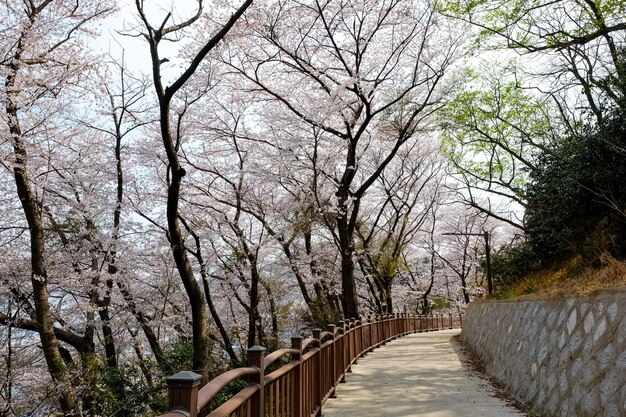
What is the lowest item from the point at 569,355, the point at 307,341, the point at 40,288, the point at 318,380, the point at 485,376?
the point at 485,376

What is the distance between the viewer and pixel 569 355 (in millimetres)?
5137

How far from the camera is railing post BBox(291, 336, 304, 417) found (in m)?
4.54

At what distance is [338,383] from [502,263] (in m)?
9.89

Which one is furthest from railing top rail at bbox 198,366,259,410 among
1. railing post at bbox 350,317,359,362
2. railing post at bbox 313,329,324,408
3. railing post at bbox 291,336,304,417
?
railing post at bbox 350,317,359,362

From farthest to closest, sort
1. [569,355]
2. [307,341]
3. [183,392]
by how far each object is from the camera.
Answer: [307,341]
[569,355]
[183,392]

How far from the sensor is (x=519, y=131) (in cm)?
1731

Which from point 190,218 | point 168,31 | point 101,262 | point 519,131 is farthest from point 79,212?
point 519,131

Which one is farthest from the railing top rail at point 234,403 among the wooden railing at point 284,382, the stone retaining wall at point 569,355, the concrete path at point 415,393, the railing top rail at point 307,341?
the concrete path at point 415,393

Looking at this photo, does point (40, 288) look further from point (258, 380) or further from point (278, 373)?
point (258, 380)

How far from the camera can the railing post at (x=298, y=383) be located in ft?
14.9

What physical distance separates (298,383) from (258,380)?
4.91ft

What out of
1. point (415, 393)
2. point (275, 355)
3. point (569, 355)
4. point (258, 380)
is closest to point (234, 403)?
point (258, 380)

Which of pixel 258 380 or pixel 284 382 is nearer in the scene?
pixel 258 380

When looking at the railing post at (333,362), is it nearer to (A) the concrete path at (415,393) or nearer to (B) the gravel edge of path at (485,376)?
(A) the concrete path at (415,393)
